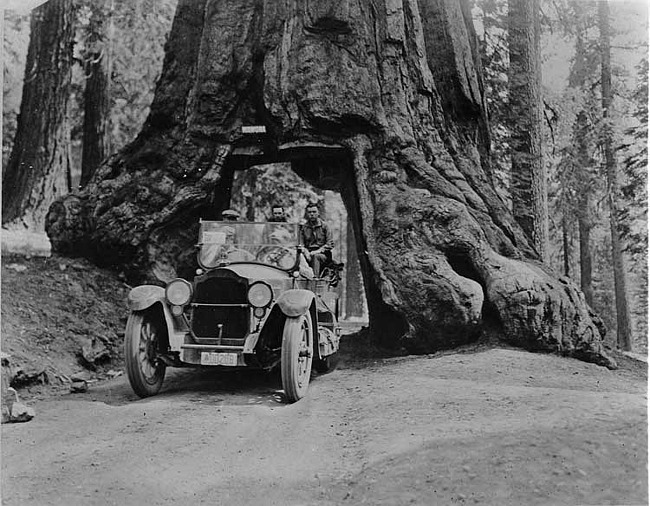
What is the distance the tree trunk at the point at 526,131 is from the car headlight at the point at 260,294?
2.76 metres

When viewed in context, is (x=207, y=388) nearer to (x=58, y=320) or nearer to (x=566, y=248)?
(x=58, y=320)

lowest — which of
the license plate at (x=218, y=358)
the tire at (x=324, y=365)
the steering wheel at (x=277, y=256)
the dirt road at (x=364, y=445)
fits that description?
the dirt road at (x=364, y=445)

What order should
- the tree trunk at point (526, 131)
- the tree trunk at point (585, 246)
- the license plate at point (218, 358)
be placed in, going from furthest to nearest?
the tree trunk at point (526, 131) < the tree trunk at point (585, 246) < the license plate at point (218, 358)

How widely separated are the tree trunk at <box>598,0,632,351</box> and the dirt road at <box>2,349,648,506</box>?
0.40 metres

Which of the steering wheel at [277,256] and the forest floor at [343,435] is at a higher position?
the steering wheel at [277,256]

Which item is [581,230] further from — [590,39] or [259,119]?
[259,119]

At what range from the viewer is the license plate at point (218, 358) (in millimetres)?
5305

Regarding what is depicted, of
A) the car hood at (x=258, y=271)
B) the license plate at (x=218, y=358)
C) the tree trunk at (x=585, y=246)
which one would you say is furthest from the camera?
the car hood at (x=258, y=271)

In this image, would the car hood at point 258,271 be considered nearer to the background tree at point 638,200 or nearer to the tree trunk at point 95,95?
the tree trunk at point 95,95

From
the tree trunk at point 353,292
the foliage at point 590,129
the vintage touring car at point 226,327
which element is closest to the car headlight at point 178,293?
the vintage touring car at point 226,327

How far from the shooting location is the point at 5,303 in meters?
5.78

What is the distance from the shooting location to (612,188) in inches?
209

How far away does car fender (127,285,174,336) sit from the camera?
5.35m

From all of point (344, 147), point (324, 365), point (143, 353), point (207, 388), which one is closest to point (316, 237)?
point (344, 147)
